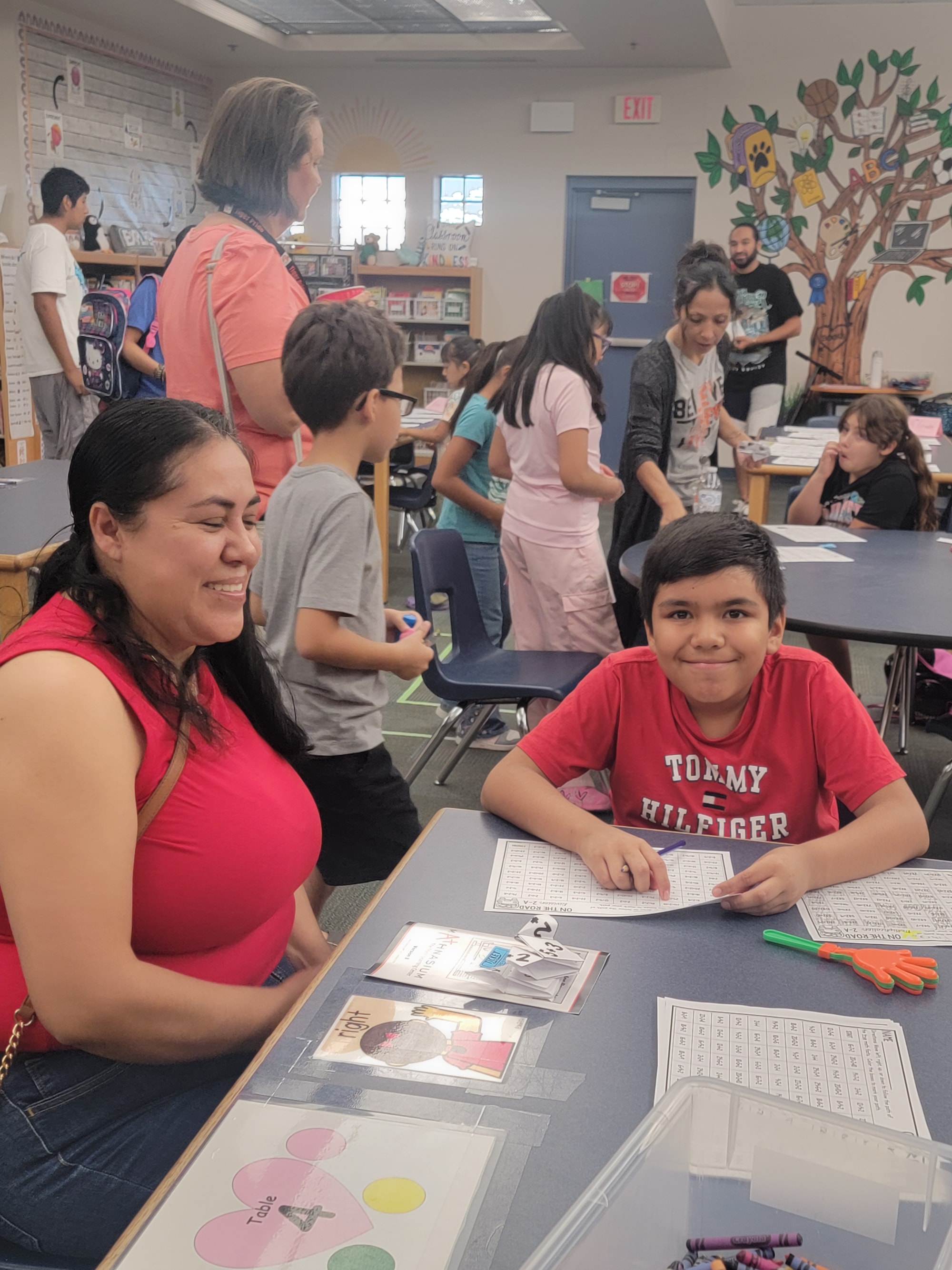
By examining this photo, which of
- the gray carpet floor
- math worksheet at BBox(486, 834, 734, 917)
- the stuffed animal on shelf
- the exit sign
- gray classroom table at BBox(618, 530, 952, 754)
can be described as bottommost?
the gray carpet floor

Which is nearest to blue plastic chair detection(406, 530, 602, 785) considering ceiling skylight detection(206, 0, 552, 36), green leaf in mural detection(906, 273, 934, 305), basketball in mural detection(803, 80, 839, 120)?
ceiling skylight detection(206, 0, 552, 36)

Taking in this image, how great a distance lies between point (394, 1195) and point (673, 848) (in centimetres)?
70

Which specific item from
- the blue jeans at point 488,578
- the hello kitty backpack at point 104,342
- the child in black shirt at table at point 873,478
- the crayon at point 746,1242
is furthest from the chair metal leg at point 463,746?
the crayon at point 746,1242

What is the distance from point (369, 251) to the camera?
30.3 feet

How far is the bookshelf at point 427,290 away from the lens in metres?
9.22

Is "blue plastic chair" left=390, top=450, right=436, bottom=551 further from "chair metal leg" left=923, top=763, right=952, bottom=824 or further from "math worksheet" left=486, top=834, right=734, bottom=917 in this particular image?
"math worksheet" left=486, top=834, right=734, bottom=917

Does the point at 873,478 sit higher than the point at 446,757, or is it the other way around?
the point at 873,478

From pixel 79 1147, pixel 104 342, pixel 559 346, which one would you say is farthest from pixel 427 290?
pixel 79 1147

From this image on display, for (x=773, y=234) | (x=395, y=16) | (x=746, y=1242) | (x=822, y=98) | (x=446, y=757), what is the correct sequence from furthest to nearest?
(x=773, y=234) < (x=822, y=98) < (x=395, y=16) < (x=446, y=757) < (x=746, y=1242)

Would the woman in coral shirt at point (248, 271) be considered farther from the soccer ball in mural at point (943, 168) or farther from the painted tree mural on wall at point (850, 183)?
the soccer ball in mural at point (943, 168)

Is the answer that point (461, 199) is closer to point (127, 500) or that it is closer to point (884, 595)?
point (884, 595)

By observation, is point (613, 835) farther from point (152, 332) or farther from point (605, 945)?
point (152, 332)

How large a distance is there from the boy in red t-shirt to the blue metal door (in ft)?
26.5

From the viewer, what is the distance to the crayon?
2.57 feet
